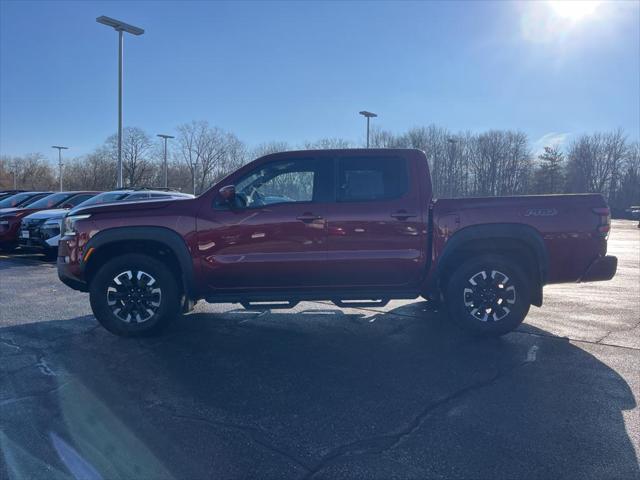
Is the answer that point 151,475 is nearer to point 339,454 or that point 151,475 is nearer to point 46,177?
point 339,454

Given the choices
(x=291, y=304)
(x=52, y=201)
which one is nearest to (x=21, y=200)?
(x=52, y=201)

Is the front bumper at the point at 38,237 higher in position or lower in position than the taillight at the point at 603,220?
lower

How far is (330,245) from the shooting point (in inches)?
207

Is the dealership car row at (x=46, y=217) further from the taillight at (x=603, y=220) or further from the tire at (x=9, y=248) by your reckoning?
the taillight at (x=603, y=220)

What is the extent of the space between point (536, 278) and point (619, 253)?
12571 millimetres

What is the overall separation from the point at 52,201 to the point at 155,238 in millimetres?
11146

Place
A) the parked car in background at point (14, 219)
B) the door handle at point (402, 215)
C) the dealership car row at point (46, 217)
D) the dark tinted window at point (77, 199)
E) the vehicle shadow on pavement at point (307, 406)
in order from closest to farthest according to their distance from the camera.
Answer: the vehicle shadow on pavement at point (307, 406) < the door handle at point (402, 215) < the dealership car row at point (46, 217) < the parked car in background at point (14, 219) < the dark tinted window at point (77, 199)

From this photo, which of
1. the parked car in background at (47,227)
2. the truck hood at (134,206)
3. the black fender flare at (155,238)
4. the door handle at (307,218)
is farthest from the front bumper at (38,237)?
the door handle at (307,218)

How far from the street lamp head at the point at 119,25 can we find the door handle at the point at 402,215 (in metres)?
18.4

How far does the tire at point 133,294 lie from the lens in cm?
537

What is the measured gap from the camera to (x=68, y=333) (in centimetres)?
568

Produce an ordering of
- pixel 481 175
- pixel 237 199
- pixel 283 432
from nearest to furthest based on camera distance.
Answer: pixel 283 432
pixel 237 199
pixel 481 175

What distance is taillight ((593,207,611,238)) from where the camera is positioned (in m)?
5.32

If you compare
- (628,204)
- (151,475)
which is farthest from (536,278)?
(628,204)
